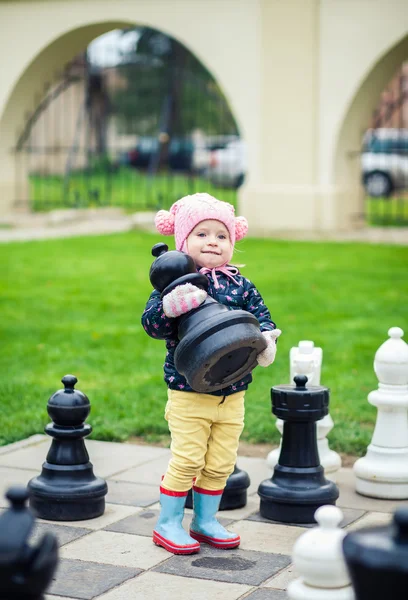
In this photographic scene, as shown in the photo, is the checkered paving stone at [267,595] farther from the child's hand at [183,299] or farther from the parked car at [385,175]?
the parked car at [385,175]

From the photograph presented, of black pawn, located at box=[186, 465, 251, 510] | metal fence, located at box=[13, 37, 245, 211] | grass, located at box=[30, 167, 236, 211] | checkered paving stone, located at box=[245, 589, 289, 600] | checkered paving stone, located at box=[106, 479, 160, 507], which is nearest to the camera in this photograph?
checkered paving stone, located at box=[245, 589, 289, 600]

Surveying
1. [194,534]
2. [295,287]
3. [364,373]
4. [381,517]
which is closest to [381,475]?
[381,517]

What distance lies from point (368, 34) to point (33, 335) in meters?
8.58

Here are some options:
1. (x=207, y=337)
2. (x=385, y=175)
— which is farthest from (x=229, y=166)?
(x=207, y=337)

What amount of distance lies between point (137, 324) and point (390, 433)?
4.20 meters

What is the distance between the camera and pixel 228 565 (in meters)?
3.78

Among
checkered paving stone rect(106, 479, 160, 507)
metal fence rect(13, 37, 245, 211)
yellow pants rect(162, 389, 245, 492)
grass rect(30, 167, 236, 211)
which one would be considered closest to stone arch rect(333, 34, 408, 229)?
grass rect(30, 167, 236, 211)

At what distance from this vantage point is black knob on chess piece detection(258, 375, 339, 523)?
4.25 meters

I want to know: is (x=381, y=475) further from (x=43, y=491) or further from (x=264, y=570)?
(x=43, y=491)

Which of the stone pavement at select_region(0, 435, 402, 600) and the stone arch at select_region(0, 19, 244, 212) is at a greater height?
the stone arch at select_region(0, 19, 244, 212)

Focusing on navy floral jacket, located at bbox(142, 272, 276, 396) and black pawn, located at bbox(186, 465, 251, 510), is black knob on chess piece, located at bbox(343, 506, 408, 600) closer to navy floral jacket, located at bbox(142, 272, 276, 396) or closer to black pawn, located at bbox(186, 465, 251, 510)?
navy floral jacket, located at bbox(142, 272, 276, 396)

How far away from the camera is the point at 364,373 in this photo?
6.93 metres

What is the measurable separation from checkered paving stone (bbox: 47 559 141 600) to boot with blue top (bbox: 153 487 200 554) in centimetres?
23

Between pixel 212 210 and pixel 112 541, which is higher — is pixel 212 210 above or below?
above
